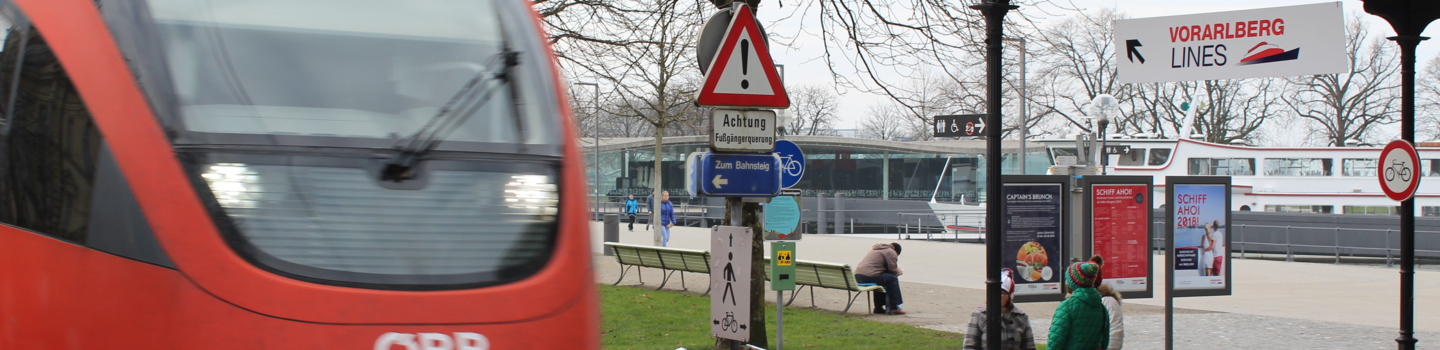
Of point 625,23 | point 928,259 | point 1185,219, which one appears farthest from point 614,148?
point 1185,219

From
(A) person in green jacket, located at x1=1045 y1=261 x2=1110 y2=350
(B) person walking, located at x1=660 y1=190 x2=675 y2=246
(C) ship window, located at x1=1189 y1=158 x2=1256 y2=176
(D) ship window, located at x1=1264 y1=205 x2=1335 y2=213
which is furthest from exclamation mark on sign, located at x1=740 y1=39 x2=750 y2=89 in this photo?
(D) ship window, located at x1=1264 y1=205 x2=1335 y2=213

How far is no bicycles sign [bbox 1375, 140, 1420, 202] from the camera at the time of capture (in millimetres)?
8984

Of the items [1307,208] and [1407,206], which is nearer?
[1407,206]

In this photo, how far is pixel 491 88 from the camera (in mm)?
4254

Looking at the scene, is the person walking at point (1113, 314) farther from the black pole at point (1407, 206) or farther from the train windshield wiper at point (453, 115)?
the train windshield wiper at point (453, 115)

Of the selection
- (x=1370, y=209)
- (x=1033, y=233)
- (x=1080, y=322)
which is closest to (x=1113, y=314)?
(x=1080, y=322)

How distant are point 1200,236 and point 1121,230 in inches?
30.0

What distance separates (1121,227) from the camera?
1000 cm

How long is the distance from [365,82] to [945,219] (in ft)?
110

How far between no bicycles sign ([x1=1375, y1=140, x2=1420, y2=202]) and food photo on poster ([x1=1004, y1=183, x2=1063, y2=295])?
7.85 feet

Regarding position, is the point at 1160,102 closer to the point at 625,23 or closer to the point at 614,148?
the point at 614,148

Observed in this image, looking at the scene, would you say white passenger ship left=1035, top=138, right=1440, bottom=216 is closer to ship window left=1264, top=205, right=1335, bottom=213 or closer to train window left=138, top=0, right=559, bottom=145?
ship window left=1264, top=205, right=1335, bottom=213

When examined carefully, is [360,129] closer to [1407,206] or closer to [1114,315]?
[1114,315]

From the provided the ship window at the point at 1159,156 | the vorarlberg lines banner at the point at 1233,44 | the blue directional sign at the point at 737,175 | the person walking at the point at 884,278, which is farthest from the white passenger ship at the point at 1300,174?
the blue directional sign at the point at 737,175
